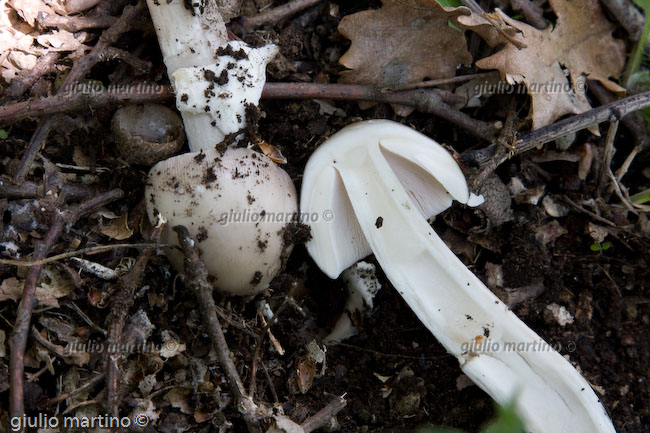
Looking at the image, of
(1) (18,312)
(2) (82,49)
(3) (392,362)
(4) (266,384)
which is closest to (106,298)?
(1) (18,312)

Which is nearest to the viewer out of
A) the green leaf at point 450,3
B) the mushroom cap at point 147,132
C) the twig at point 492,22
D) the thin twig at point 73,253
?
the thin twig at point 73,253

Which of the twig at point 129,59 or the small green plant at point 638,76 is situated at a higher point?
the twig at point 129,59

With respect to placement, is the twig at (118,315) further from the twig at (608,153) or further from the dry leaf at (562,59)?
the twig at (608,153)

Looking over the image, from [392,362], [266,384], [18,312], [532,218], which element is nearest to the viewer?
[18,312]

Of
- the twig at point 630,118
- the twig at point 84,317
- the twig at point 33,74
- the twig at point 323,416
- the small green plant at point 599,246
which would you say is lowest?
the twig at point 323,416

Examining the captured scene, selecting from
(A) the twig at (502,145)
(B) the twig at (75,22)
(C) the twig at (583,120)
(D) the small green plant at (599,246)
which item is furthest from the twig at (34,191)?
(D) the small green plant at (599,246)

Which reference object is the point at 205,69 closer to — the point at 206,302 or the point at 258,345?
the point at 206,302

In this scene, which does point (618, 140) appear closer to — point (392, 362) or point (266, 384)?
point (392, 362)
